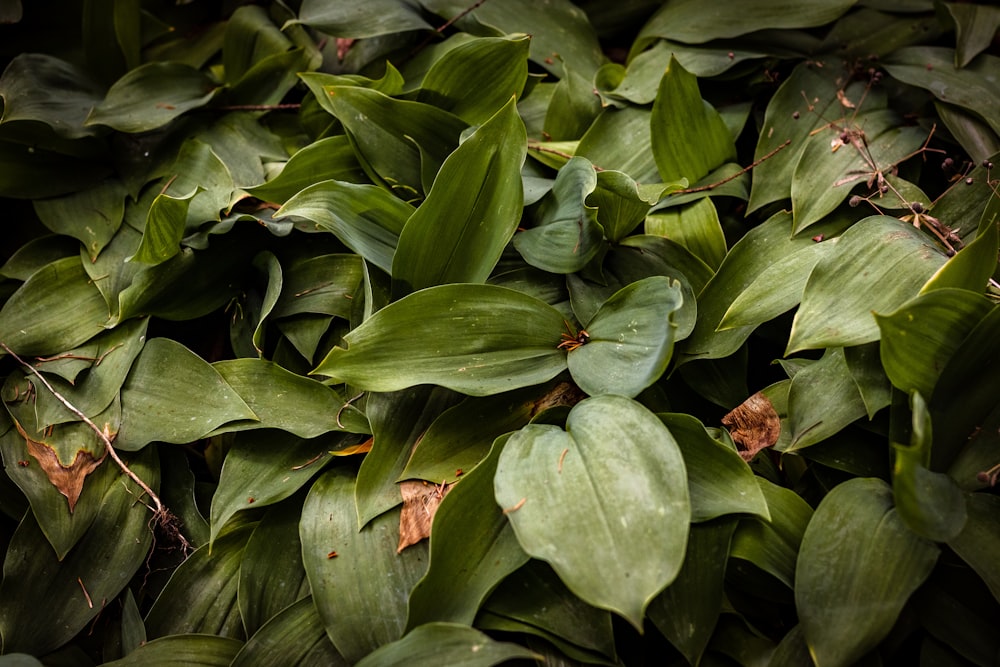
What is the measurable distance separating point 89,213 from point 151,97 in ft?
0.68

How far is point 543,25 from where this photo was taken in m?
1.19

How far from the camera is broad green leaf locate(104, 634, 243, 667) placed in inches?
31.4

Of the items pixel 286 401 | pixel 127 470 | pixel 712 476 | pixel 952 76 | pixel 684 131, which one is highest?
pixel 952 76

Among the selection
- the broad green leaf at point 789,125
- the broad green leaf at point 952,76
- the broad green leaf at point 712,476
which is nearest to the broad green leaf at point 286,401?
the broad green leaf at point 712,476

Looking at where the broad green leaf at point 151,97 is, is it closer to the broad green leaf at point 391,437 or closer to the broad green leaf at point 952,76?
the broad green leaf at point 391,437

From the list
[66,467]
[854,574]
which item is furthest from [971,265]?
[66,467]

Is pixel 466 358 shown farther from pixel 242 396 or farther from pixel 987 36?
pixel 987 36

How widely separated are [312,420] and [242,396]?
10cm

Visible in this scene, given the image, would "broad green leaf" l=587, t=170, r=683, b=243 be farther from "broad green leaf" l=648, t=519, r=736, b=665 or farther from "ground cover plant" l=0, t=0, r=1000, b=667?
"broad green leaf" l=648, t=519, r=736, b=665

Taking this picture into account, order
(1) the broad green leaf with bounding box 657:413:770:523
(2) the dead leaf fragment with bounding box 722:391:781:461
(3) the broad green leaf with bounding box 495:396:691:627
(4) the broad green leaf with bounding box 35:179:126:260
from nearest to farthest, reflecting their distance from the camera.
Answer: (3) the broad green leaf with bounding box 495:396:691:627 → (1) the broad green leaf with bounding box 657:413:770:523 → (2) the dead leaf fragment with bounding box 722:391:781:461 → (4) the broad green leaf with bounding box 35:179:126:260

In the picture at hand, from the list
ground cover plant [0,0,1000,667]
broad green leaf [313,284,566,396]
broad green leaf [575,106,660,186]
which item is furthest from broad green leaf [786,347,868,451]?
broad green leaf [575,106,660,186]

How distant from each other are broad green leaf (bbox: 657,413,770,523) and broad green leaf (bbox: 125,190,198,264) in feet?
2.08

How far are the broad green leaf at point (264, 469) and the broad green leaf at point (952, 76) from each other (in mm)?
930

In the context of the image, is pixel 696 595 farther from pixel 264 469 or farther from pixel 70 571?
pixel 70 571
